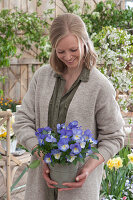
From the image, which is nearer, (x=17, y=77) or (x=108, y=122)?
(x=108, y=122)

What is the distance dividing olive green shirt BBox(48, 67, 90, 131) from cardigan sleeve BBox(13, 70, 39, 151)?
0.08 metres

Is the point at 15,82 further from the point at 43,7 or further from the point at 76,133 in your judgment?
the point at 76,133

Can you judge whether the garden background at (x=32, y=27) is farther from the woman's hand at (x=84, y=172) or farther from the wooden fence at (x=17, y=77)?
the woman's hand at (x=84, y=172)

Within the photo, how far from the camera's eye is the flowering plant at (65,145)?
790 mm

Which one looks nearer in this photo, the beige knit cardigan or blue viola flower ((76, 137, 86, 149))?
blue viola flower ((76, 137, 86, 149))

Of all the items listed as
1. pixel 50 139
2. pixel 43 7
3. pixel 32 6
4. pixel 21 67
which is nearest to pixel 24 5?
pixel 32 6

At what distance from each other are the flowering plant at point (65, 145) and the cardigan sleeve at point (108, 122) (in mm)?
130

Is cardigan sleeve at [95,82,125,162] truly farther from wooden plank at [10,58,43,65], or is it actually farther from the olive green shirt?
wooden plank at [10,58,43,65]

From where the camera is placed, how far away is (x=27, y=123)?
1008mm

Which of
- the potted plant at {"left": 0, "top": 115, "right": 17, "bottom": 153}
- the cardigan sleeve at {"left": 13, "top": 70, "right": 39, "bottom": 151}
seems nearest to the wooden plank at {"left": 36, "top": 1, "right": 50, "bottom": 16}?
the potted plant at {"left": 0, "top": 115, "right": 17, "bottom": 153}

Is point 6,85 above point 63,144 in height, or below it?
below

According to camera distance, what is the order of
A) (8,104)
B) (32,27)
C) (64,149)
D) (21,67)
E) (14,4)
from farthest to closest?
(21,67) → (14,4) → (32,27) → (8,104) → (64,149)

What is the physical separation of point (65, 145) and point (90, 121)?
191 millimetres

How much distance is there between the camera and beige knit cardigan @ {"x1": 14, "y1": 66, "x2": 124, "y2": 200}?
36.9 inches
